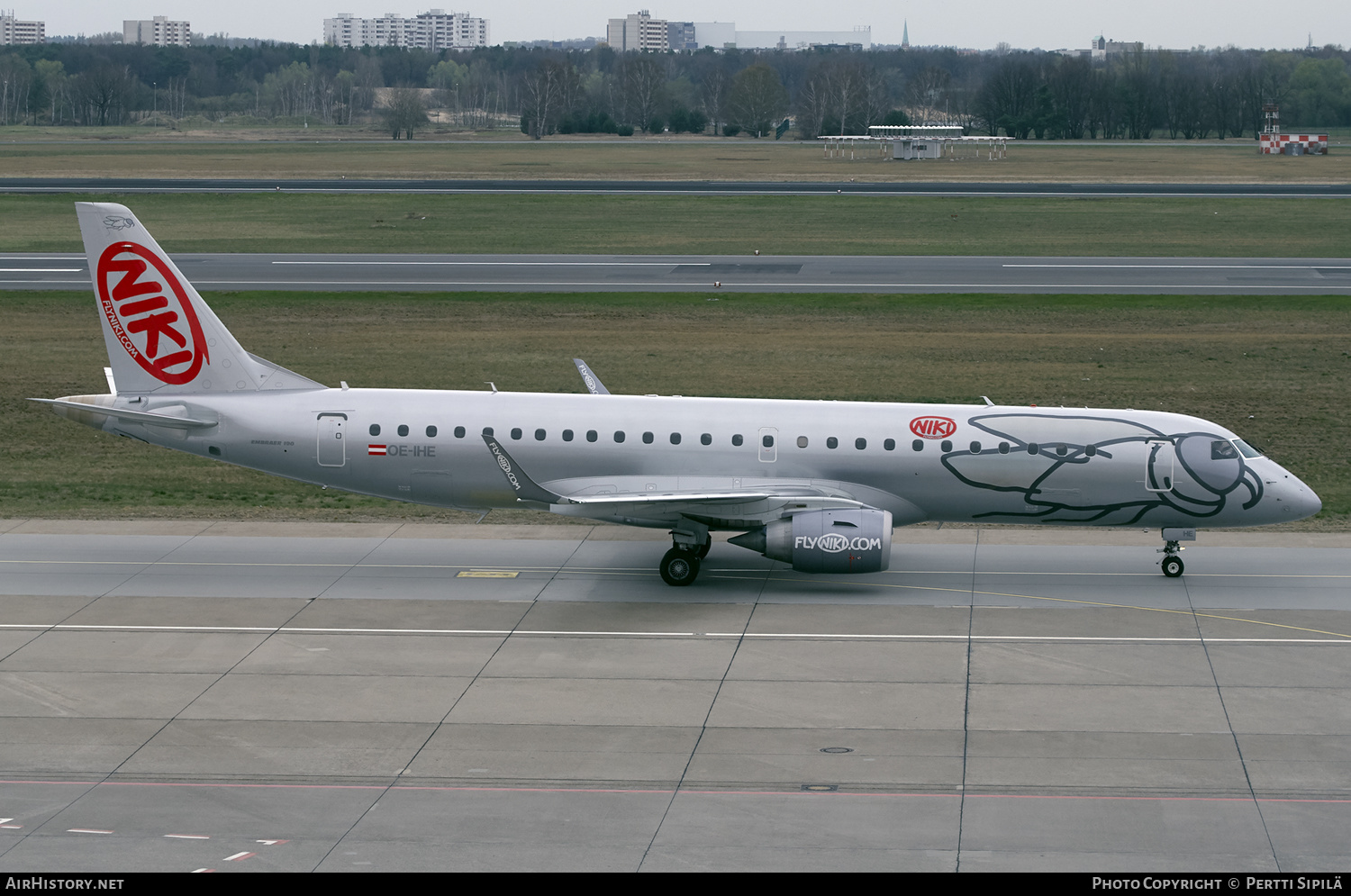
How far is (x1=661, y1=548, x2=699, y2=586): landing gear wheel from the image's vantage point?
1139 inches

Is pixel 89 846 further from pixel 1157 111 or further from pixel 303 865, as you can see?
pixel 1157 111

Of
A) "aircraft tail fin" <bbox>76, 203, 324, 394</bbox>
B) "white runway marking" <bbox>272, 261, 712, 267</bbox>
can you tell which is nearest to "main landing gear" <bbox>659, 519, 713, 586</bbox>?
"aircraft tail fin" <bbox>76, 203, 324, 394</bbox>

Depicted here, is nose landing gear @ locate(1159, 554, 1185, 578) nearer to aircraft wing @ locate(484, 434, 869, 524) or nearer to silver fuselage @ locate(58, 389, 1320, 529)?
silver fuselage @ locate(58, 389, 1320, 529)

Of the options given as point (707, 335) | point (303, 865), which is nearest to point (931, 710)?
point (303, 865)

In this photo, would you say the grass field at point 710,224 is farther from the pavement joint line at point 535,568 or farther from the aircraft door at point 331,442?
the aircraft door at point 331,442

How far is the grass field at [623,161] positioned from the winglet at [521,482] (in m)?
101

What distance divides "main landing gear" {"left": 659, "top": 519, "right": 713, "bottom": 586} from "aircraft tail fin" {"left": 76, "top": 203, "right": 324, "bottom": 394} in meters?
9.42

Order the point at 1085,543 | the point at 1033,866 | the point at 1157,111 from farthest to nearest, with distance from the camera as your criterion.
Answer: the point at 1157,111 < the point at 1085,543 < the point at 1033,866

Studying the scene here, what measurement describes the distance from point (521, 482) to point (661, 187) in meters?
90.1

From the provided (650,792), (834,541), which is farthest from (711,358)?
(650,792)

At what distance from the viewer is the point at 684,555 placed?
2894 centimetres

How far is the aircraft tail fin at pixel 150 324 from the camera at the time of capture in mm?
29797

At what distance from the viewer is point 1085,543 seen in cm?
3275

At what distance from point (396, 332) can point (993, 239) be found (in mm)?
41949
